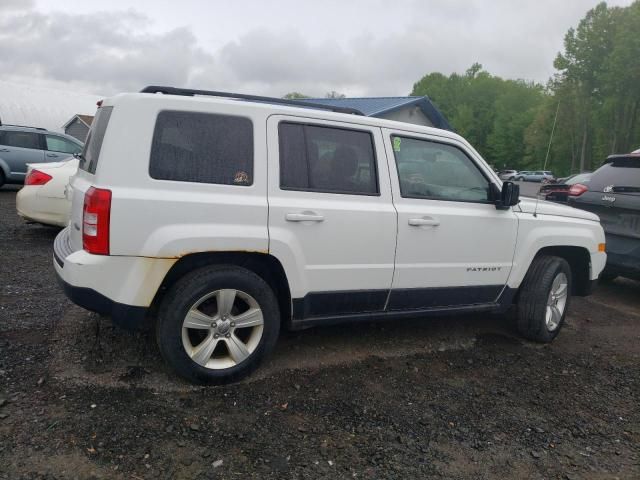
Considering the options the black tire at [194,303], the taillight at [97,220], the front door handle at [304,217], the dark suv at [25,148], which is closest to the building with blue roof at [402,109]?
the dark suv at [25,148]

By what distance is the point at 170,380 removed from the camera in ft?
11.0

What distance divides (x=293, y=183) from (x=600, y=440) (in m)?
2.52

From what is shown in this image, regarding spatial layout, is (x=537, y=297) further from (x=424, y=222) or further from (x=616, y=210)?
(x=616, y=210)

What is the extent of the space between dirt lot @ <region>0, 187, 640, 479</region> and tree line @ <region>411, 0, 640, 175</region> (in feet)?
136

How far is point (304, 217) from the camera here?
3318mm

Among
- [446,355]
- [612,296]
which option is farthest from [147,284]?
[612,296]

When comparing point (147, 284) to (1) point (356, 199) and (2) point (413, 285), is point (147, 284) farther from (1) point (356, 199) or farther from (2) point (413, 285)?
(2) point (413, 285)

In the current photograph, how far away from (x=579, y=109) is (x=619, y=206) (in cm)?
5108

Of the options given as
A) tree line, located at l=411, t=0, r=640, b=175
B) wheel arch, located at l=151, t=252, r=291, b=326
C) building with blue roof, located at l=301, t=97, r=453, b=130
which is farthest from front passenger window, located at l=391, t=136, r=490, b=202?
tree line, located at l=411, t=0, r=640, b=175

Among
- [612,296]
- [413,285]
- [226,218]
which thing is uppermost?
[226,218]

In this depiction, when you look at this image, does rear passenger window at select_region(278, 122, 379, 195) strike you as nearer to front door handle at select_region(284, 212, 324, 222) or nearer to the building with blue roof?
front door handle at select_region(284, 212, 324, 222)

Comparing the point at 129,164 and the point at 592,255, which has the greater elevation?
the point at 129,164

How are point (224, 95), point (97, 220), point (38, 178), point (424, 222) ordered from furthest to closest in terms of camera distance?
point (38, 178) < point (424, 222) < point (224, 95) < point (97, 220)

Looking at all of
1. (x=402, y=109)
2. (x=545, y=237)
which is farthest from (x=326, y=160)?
(x=402, y=109)
